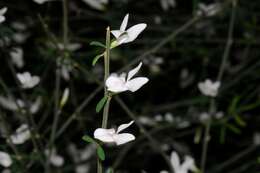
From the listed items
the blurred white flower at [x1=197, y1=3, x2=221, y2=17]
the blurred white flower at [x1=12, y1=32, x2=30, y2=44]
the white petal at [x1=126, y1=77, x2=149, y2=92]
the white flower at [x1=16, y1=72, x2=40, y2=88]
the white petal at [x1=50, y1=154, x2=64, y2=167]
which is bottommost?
the white petal at [x1=126, y1=77, x2=149, y2=92]

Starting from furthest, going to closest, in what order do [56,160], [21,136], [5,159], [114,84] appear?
[56,160] < [21,136] < [5,159] < [114,84]

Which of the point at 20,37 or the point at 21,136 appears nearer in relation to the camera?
the point at 21,136

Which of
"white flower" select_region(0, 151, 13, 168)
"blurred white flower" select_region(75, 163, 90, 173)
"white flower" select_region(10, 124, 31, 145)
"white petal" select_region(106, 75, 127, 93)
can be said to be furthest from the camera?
"blurred white flower" select_region(75, 163, 90, 173)

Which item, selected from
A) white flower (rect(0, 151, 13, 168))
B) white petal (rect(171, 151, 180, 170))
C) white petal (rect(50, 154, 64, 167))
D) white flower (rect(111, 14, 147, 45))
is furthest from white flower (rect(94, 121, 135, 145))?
white petal (rect(50, 154, 64, 167))

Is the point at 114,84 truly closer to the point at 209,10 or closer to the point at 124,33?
Result: the point at 124,33

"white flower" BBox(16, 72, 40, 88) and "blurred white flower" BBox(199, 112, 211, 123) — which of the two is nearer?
"white flower" BBox(16, 72, 40, 88)

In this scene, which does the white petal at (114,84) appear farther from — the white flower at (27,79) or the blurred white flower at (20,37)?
the blurred white flower at (20,37)

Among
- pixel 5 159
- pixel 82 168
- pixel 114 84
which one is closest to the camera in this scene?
pixel 114 84

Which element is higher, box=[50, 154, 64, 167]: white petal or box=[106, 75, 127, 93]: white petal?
box=[50, 154, 64, 167]: white petal

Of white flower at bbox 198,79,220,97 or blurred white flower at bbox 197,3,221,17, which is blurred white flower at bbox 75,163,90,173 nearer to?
white flower at bbox 198,79,220,97

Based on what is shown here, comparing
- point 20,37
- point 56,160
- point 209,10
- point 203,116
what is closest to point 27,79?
point 56,160
